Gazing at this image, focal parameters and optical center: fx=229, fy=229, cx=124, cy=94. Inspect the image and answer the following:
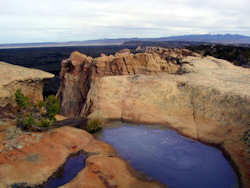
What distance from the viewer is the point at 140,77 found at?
568 inches

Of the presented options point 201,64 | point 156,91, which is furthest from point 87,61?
point 156,91

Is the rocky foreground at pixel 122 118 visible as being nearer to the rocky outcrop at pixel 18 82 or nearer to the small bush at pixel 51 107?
the rocky outcrop at pixel 18 82

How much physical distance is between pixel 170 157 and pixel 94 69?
17174 mm

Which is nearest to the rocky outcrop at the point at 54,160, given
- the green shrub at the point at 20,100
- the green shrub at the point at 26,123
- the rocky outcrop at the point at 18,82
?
the green shrub at the point at 26,123

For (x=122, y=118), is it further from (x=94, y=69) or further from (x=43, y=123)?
(x=94, y=69)

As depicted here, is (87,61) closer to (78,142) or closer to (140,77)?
(140,77)

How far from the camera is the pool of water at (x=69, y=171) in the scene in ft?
21.3

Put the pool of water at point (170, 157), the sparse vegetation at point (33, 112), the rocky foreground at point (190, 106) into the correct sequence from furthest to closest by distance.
Answer: the sparse vegetation at point (33, 112)
the rocky foreground at point (190, 106)
the pool of water at point (170, 157)

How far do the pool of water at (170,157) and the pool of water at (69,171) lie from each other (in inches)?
57.8

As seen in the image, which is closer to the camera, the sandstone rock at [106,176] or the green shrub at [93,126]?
the sandstone rock at [106,176]

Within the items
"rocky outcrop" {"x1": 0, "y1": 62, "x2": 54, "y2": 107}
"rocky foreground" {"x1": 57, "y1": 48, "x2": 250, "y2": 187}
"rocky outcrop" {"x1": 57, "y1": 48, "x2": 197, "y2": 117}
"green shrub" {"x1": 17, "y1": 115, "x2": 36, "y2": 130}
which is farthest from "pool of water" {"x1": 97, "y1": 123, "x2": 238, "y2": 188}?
"rocky outcrop" {"x1": 57, "y1": 48, "x2": 197, "y2": 117}

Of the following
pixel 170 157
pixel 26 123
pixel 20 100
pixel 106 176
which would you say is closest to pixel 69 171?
pixel 106 176

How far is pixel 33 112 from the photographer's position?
1102cm

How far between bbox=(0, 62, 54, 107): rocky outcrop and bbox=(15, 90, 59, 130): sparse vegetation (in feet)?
1.70
